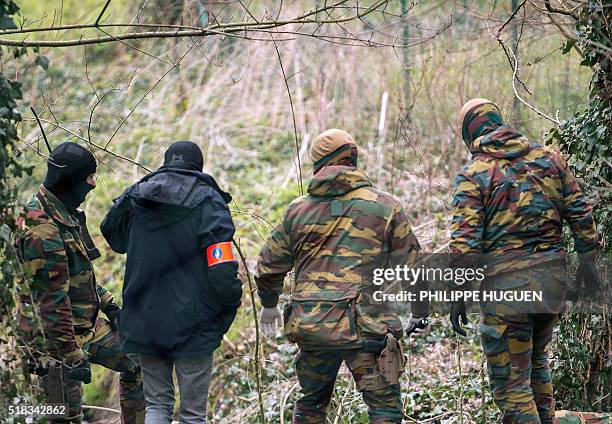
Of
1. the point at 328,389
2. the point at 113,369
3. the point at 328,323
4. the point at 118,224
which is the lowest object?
the point at 328,389

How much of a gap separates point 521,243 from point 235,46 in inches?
419

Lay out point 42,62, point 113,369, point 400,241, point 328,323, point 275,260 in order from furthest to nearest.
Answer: point 113,369, point 275,260, point 400,241, point 328,323, point 42,62

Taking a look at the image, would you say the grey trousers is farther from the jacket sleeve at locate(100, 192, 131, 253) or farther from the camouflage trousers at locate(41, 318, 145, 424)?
the jacket sleeve at locate(100, 192, 131, 253)

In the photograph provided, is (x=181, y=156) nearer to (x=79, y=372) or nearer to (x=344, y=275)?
(x=344, y=275)

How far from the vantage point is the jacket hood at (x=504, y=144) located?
5145mm

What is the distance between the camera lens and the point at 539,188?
5.11 meters

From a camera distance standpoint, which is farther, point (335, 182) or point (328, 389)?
point (328, 389)

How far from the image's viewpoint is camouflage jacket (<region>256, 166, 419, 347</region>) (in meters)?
5.00

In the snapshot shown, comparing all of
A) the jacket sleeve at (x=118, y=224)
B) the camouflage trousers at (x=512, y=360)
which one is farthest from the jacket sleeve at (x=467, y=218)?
the jacket sleeve at (x=118, y=224)

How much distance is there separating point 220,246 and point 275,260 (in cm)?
37

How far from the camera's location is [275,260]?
525 cm

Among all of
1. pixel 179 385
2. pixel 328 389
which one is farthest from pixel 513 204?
pixel 179 385

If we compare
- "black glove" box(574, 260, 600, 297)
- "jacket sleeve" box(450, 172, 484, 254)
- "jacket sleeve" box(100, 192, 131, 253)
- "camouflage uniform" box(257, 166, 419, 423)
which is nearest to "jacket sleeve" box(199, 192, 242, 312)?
"camouflage uniform" box(257, 166, 419, 423)

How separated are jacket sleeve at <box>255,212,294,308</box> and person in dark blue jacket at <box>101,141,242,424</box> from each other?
0.70ft
